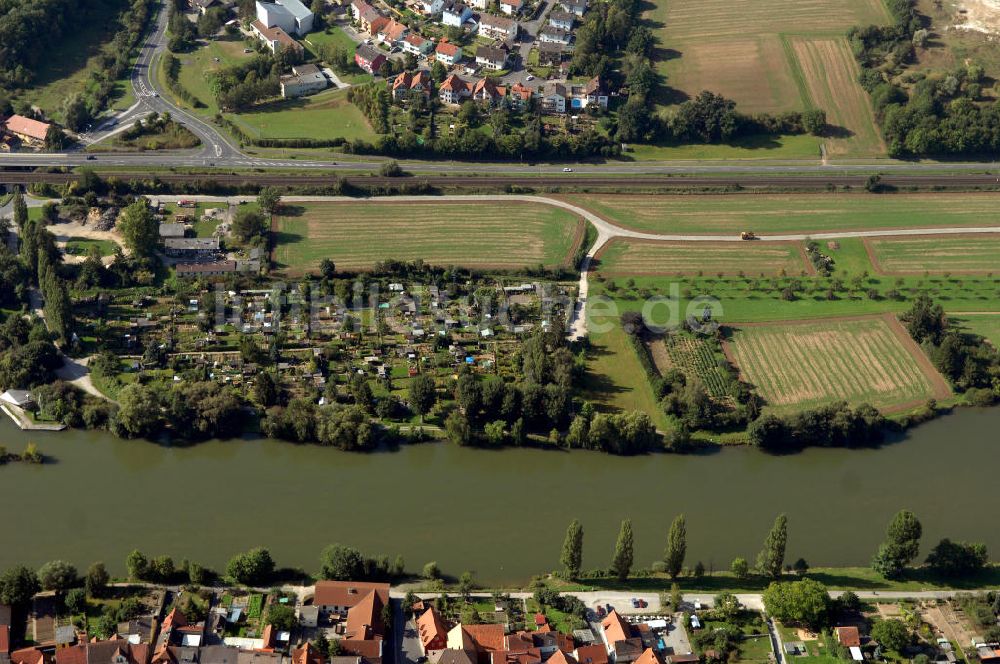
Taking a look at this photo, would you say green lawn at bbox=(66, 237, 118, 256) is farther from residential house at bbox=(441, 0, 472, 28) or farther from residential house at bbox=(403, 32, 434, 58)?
residential house at bbox=(441, 0, 472, 28)

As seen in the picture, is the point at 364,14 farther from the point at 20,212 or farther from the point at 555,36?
the point at 20,212

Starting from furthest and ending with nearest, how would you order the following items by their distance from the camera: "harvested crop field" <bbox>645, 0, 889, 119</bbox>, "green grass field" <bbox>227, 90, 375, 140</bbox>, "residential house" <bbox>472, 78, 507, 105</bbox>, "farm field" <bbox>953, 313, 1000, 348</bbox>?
"harvested crop field" <bbox>645, 0, 889, 119</bbox> < "residential house" <bbox>472, 78, 507, 105</bbox> < "green grass field" <bbox>227, 90, 375, 140</bbox> < "farm field" <bbox>953, 313, 1000, 348</bbox>

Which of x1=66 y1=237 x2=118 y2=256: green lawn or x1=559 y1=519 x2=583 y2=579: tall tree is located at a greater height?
x1=66 y1=237 x2=118 y2=256: green lawn

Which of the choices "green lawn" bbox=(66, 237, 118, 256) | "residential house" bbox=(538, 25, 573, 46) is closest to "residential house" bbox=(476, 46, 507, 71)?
"residential house" bbox=(538, 25, 573, 46)

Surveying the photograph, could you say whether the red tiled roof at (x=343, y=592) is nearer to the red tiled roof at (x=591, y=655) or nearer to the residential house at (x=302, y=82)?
the red tiled roof at (x=591, y=655)

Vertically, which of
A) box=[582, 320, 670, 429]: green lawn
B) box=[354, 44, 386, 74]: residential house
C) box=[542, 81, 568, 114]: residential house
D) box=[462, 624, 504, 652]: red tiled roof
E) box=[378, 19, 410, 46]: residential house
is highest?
box=[378, 19, 410, 46]: residential house

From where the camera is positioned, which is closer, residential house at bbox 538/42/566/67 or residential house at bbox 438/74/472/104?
residential house at bbox 438/74/472/104

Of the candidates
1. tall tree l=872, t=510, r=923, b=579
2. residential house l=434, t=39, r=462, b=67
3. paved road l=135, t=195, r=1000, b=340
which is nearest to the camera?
tall tree l=872, t=510, r=923, b=579
